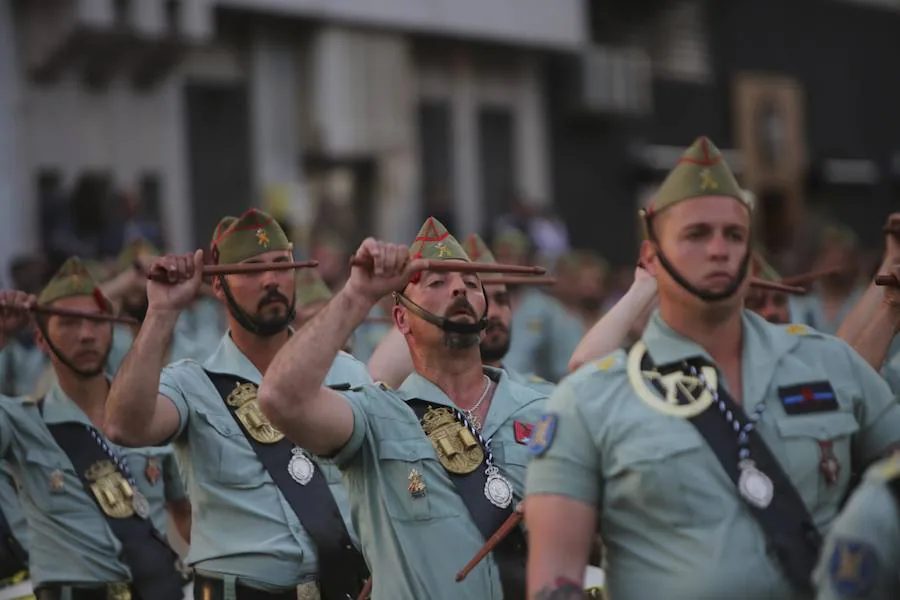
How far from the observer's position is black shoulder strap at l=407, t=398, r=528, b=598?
5980mm

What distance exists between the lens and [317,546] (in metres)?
6.83

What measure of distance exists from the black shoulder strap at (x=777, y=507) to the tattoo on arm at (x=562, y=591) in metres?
0.52

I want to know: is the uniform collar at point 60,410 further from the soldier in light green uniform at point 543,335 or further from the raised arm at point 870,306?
the soldier in light green uniform at point 543,335

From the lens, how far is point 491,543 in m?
5.82

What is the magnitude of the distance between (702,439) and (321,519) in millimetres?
2608

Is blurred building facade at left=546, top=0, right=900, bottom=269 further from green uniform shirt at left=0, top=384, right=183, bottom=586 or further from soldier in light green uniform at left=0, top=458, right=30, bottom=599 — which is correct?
green uniform shirt at left=0, top=384, right=183, bottom=586

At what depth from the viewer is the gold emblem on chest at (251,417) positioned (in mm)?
6938

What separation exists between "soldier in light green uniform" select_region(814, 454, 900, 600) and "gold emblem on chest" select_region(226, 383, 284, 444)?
3.22 metres

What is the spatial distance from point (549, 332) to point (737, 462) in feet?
38.4

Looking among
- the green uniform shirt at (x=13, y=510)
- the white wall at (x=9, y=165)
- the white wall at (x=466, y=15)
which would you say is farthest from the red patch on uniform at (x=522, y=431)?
the white wall at (x=466, y=15)

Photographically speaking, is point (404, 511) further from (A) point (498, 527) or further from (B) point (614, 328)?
(B) point (614, 328)

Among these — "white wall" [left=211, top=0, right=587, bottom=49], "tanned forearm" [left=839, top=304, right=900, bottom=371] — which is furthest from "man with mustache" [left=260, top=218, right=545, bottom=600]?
"white wall" [left=211, top=0, right=587, bottom=49]

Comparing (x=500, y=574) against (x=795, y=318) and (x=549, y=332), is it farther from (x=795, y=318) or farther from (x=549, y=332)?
(x=549, y=332)

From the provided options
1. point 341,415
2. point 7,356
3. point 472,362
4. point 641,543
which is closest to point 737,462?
point 641,543
